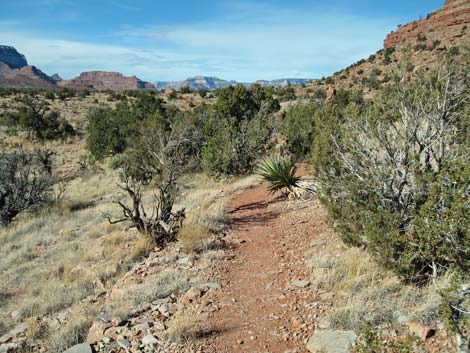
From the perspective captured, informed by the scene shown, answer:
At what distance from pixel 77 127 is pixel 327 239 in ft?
93.4

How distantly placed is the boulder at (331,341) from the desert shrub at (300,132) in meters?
11.8

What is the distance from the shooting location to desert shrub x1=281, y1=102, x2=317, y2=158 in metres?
15.5

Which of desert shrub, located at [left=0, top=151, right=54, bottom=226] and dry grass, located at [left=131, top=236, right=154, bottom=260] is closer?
dry grass, located at [left=131, top=236, right=154, bottom=260]

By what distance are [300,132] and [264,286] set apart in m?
11.4

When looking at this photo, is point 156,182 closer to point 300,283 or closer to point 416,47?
point 300,283

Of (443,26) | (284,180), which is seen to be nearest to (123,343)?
Answer: (284,180)

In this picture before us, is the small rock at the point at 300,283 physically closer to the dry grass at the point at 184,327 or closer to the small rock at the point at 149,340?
the dry grass at the point at 184,327

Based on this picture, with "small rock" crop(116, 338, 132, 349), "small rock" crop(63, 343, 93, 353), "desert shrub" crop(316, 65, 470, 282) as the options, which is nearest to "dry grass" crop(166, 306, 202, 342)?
"small rock" crop(116, 338, 132, 349)

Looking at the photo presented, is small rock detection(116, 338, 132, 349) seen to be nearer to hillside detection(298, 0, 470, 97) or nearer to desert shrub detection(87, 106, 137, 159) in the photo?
desert shrub detection(87, 106, 137, 159)

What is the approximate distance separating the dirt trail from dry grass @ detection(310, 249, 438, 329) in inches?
13.4

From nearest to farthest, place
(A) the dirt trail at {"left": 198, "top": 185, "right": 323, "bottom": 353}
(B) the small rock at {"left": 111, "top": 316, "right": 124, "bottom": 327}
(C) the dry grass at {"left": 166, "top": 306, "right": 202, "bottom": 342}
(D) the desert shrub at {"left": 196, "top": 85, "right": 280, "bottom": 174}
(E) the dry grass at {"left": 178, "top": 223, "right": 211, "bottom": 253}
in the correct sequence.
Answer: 1. (A) the dirt trail at {"left": 198, "top": 185, "right": 323, "bottom": 353}
2. (C) the dry grass at {"left": 166, "top": 306, "right": 202, "bottom": 342}
3. (B) the small rock at {"left": 111, "top": 316, "right": 124, "bottom": 327}
4. (E) the dry grass at {"left": 178, "top": 223, "right": 211, "bottom": 253}
5. (D) the desert shrub at {"left": 196, "top": 85, "right": 280, "bottom": 174}

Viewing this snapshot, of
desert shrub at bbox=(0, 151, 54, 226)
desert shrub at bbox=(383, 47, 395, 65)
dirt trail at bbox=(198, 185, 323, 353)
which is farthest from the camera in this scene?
desert shrub at bbox=(383, 47, 395, 65)

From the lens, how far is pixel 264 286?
541 cm

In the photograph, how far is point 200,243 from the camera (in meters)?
7.13
